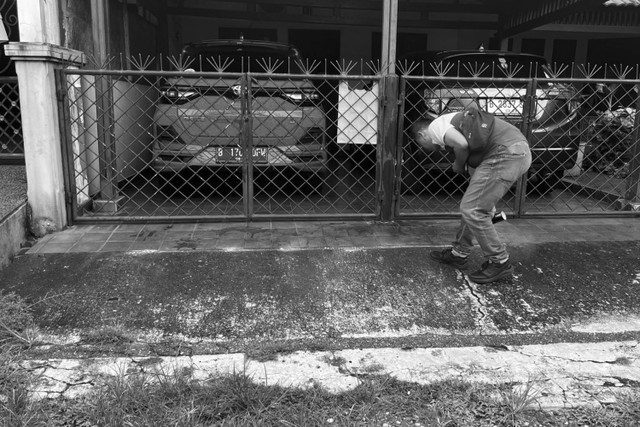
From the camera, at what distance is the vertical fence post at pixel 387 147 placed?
4969 millimetres

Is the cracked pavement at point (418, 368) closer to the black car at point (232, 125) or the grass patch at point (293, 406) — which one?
the grass patch at point (293, 406)

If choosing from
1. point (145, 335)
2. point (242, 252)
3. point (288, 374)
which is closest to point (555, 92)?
point (242, 252)

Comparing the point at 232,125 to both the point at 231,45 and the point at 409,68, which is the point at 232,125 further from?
the point at 409,68

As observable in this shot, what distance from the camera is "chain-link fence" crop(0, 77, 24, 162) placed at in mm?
4969

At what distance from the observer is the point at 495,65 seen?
6078 millimetres

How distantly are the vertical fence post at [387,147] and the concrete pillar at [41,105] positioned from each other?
2965mm

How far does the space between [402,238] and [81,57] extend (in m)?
3.55

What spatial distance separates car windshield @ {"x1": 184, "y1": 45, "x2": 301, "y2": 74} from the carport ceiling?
2.46 m

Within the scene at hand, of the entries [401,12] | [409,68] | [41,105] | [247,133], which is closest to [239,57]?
[247,133]

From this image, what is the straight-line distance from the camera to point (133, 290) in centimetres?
380

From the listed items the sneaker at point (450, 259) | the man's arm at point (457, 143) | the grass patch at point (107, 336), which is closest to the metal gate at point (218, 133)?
the sneaker at point (450, 259)

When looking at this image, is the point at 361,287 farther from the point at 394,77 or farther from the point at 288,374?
the point at 394,77

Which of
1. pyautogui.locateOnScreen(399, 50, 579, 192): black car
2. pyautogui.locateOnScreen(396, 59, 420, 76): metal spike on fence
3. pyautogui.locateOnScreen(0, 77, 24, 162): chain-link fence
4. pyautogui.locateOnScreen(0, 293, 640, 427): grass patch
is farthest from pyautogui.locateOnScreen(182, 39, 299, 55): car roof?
pyautogui.locateOnScreen(0, 293, 640, 427): grass patch

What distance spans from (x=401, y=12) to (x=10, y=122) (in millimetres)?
7261
